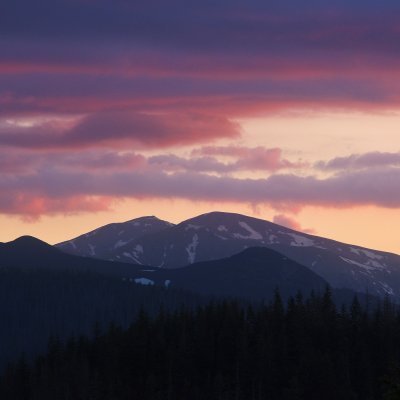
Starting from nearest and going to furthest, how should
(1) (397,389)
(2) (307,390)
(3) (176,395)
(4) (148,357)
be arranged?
(1) (397,389), (2) (307,390), (3) (176,395), (4) (148,357)

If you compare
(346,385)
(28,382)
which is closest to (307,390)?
(346,385)

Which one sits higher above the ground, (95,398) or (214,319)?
(214,319)

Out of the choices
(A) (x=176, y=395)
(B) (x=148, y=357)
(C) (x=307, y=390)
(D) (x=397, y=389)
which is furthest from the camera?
(B) (x=148, y=357)

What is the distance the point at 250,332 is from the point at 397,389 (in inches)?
4222

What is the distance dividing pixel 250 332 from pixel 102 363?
21.7 meters

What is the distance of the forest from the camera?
140 meters

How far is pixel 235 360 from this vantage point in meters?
149

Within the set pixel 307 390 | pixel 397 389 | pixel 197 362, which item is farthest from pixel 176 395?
pixel 397 389

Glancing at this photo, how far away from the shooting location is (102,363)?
159250mm

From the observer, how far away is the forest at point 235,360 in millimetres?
140125

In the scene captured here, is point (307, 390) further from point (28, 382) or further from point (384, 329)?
point (28, 382)

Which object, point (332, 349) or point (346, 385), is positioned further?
point (332, 349)

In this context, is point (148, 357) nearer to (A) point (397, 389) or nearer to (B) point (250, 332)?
(B) point (250, 332)

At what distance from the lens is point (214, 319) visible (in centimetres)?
15688
